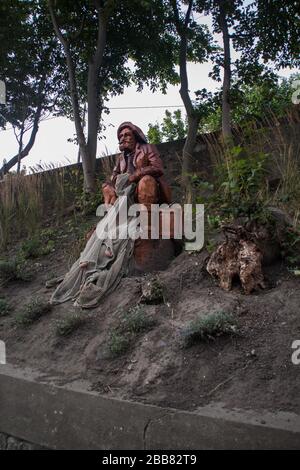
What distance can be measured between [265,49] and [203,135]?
1.85 metres

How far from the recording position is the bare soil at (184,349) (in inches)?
110

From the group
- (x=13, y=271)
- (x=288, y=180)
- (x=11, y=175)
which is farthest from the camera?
(x=11, y=175)

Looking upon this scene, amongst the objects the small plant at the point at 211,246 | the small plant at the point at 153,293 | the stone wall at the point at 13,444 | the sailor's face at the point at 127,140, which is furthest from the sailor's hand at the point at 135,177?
the stone wall at the point at 13,444

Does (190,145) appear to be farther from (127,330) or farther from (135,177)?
(127,330)

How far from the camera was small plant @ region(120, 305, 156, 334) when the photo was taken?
367 cm

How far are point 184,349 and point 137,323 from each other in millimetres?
532

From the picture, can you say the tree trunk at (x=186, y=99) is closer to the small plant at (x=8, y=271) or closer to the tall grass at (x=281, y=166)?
the tall grass at (x=281, y=166)

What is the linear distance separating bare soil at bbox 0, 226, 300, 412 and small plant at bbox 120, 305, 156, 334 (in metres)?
0.05

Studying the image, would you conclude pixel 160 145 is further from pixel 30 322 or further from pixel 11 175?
pixel 30 322

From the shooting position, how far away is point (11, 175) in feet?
28.2

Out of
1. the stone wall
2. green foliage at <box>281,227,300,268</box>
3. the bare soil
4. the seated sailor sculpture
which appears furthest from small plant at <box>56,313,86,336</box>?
green foliage at <box>281,227,300,268</box>

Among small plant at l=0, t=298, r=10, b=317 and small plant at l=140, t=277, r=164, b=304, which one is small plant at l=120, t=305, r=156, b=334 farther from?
small plant at l=0, t=298, r=10, b=317

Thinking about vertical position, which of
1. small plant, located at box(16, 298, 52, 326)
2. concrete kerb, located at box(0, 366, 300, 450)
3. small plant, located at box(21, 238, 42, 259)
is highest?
small plant, located at box(21, 238, 42, 259)
